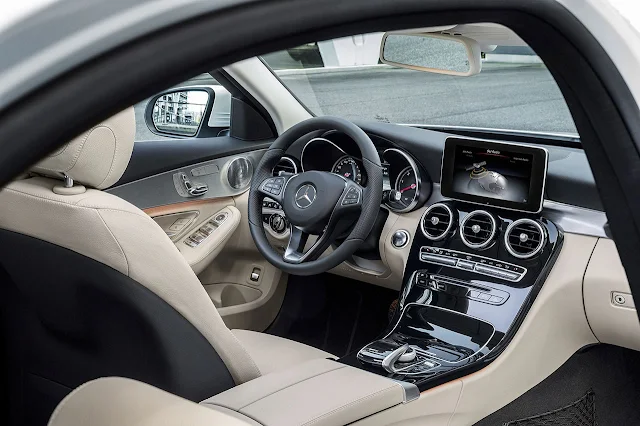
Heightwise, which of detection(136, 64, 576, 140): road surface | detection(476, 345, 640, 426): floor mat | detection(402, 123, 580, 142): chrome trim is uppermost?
detection(136, 64, 576, 140): road surface

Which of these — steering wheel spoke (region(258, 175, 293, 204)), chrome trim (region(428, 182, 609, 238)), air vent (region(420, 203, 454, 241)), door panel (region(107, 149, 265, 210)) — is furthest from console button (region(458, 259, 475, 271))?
door panel (region(107, 149, 265, 210))

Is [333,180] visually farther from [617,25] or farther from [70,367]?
[617,25]

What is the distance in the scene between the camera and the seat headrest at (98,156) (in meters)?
1.29

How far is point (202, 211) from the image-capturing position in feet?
8.37

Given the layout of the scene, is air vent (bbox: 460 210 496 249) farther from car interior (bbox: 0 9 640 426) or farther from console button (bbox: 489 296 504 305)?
console button (bbox: 489 296 504 305)

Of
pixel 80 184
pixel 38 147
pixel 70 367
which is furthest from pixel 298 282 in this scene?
pixel 38 147

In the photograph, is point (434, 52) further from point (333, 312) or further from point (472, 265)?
point (333, 312)

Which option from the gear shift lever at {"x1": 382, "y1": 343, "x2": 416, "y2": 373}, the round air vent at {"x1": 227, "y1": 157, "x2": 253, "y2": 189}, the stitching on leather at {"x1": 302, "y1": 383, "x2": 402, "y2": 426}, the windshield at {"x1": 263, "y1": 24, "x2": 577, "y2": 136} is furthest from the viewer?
the windshield at {"x1": 263, "y1": 24, "x2": 577, "y2": 136}

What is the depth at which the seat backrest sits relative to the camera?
1320mm

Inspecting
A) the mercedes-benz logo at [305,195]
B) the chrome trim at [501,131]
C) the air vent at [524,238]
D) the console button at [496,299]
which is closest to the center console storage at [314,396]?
the console button at [496,299]

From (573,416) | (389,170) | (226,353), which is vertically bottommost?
(573,416)

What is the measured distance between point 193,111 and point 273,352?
3.60 ft

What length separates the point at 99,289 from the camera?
4.51 ft

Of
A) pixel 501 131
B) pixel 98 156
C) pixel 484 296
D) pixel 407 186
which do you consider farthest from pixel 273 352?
pixel 501 131
